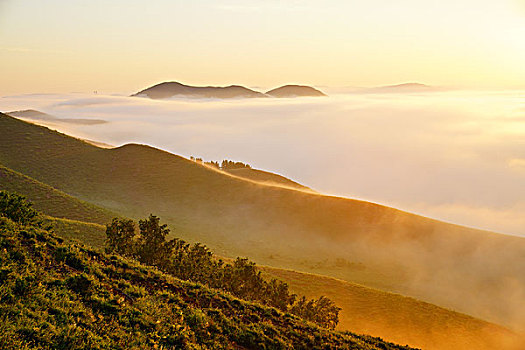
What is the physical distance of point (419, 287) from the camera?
220ft

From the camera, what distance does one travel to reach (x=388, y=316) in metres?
44.7

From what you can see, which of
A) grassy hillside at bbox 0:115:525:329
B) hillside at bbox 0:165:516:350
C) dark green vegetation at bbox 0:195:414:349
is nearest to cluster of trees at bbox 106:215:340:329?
hillside at bbox 0:165:516:350

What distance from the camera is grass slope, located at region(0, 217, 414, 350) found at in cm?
1212

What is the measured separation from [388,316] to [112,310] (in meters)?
37.4

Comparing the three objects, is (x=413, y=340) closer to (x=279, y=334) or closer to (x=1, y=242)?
(x=279, y=334)

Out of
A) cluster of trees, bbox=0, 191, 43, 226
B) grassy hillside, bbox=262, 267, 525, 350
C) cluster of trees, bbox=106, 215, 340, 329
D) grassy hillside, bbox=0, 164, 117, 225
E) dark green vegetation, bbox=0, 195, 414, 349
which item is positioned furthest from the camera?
grassy hillside, bbox=0, 164, 117, 225

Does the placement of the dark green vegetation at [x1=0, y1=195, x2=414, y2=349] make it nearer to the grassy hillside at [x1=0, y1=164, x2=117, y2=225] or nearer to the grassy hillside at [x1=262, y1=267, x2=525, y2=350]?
the grassy hillside at [x1=262, y1=267, x2=525, y2=350]

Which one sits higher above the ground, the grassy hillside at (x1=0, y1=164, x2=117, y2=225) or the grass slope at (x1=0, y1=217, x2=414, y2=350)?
the grass slope at (x1=0, y1=217, x2=414, y2=350)

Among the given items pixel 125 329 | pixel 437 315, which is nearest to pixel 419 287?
pixel 437 315

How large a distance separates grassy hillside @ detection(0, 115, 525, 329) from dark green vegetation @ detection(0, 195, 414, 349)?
46.9 m

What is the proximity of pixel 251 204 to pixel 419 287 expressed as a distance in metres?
47.2

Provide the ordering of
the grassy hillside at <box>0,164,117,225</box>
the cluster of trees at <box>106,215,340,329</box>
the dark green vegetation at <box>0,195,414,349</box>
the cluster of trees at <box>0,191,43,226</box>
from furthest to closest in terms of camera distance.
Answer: the grassy hillside at <box>0,164,117,225</box> < the cluster of trees at <box>106,215,340,329</box> < the cluster of trees at <box>0,191,43,226</box> < the dark green vegetation at <box>0,195,414,349</box>

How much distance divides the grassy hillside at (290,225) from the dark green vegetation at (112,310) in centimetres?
4688

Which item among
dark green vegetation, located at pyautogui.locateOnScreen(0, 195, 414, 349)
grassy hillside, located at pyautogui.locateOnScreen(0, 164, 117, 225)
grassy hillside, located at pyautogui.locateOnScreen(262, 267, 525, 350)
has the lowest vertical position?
grassy hillside, located at pyautogui.locateOnScreen(262, 267, 525, 350)
